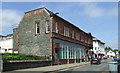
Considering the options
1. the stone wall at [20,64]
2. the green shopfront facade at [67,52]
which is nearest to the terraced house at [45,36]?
the green shopfront facade at [67,52]

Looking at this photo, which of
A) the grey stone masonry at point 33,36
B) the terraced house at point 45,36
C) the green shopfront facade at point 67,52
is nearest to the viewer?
the terraced house at point 45,36

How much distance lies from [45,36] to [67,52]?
784cm

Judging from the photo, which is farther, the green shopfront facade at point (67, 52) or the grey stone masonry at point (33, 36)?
the green shopfront facade at point (67, 52)

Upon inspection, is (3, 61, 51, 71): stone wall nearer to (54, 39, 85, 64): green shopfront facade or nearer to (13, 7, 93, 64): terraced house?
(13, 7, 93, 64): terraced house

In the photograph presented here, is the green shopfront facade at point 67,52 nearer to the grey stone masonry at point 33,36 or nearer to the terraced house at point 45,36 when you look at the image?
the terraced house at point 45,36

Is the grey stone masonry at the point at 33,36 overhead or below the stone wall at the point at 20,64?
overhead

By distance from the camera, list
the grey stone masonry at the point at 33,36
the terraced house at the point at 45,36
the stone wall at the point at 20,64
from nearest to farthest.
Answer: the stone wall at the point at 20,64 < the terraced house at the point at 45,36 < the grey stone masonry at the point at 33,36

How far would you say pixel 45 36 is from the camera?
2816 centimetres

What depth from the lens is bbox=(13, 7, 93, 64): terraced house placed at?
27.7 meters

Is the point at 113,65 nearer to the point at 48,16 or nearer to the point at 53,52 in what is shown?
the point at 53,52

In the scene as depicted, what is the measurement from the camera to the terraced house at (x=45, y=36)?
27.7m

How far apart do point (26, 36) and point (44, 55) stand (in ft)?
22.2

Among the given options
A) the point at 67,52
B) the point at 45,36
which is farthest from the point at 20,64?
the point at 67,52

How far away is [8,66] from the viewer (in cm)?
1652
